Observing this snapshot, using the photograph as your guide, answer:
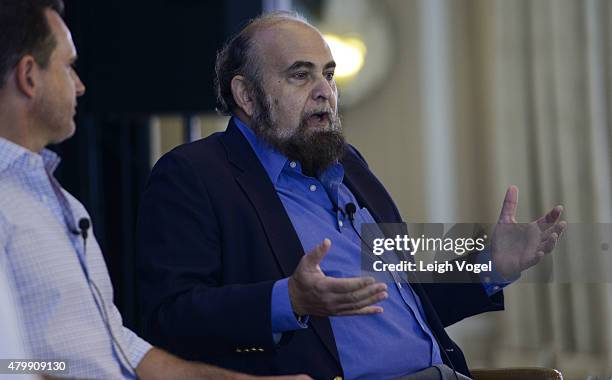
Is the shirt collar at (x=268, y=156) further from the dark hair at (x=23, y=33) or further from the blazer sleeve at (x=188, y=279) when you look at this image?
the dark hair at (x=23, y=33)

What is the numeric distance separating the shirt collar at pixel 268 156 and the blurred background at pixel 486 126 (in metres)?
2.14

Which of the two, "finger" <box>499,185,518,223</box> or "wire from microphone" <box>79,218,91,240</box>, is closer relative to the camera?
"wire from microphone" <box>79,218,91,240</box>

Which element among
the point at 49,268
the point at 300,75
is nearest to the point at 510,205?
the point at 300,75

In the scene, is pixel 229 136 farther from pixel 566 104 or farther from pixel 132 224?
pixel 566 104

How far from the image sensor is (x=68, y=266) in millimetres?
1730

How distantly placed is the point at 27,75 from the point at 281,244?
0.83 meters

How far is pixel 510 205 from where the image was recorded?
8.11 feet

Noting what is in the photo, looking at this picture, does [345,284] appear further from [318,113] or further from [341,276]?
[318,113]

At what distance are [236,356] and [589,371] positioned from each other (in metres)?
3.95

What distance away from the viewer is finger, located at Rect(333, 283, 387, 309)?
1.92 m

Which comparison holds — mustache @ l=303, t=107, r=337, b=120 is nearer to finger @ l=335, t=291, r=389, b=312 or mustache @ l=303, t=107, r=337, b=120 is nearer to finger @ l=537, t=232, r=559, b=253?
finger @ l=537, t=232, r=559, b=253

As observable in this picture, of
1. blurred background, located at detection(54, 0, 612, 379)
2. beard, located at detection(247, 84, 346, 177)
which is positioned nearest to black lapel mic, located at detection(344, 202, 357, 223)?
beard, located at detection(247, 84, 346, 177)

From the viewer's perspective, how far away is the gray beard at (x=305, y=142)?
8.50 ft

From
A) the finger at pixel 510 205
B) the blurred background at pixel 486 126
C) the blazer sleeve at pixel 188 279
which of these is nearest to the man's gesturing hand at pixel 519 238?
the finger at pixel 510 205
